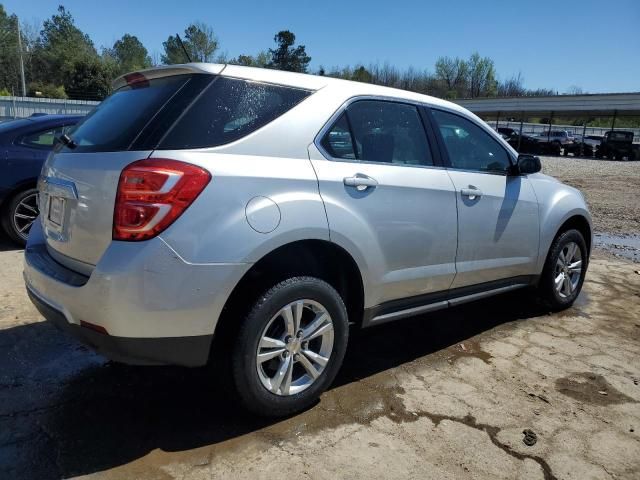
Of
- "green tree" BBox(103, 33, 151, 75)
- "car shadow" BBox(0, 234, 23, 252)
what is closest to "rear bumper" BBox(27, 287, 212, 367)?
"car shadow" BBox(0, 234, 23, 252)

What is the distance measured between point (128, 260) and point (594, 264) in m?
6.42

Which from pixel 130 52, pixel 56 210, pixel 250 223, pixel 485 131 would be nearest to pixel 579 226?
pixel 485 131

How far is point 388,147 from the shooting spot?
3412 mm

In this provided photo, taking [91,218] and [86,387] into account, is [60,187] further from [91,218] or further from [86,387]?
[86,387]

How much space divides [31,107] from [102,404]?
2799 cm

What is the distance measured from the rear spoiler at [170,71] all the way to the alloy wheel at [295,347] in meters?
1.29

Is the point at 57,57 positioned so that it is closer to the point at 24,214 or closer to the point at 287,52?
the point at 287,52

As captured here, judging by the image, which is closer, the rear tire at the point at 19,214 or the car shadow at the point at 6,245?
the rear tire at the point at 19,214

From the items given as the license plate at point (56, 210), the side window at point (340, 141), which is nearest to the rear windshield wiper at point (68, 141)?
the license plate at point (56, 210)

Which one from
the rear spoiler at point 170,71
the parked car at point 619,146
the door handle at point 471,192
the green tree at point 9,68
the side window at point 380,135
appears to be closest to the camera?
the rear spoiler at point 170,71

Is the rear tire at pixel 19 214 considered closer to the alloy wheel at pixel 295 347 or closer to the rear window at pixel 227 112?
the rear window at pixel 227 112

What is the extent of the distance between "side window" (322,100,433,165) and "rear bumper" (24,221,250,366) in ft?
3.34

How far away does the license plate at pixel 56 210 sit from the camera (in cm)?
279

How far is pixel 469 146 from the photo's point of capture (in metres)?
4.04
